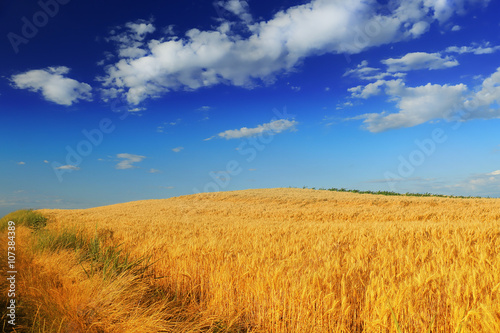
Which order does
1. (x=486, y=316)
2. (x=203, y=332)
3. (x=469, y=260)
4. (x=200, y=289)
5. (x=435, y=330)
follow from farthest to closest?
(x=469, y=260), (x=200, y=289), (x=203, y=332), (x=435, y=330), (x=486, y=316)

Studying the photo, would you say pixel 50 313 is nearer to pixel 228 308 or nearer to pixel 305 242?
pixel 228 308

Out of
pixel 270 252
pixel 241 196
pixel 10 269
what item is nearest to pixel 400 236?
pixel 270 252

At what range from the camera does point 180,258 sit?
18.3 feet

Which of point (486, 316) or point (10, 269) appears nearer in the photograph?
point (486, 316)

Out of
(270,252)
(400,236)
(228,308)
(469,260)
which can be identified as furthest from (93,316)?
(400,236)

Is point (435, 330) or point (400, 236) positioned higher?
point (400, 236)

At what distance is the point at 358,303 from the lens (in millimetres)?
3357

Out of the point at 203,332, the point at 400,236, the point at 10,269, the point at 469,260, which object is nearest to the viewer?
the point at 203,332

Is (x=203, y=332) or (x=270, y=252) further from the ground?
(x=270, y=252)

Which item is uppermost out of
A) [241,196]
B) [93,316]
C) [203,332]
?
[241,196]

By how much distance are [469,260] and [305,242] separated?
9.99ft

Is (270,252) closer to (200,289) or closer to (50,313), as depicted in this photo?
(200,289)

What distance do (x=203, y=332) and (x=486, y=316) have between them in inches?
111

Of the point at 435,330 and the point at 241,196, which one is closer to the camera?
the point at 435,330
